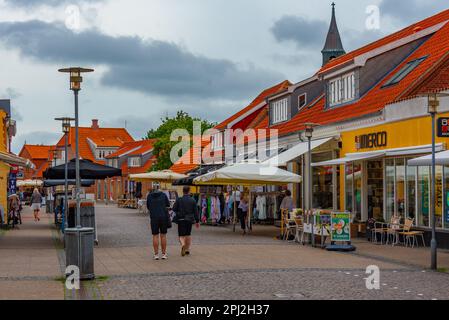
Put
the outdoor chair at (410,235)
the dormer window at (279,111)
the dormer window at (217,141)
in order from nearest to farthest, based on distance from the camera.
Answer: the outdoor chair at (410,235), the dormer window at (279,111), the dormer window at (217,141)

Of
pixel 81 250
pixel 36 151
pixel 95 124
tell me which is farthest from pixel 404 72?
pixel 36 151

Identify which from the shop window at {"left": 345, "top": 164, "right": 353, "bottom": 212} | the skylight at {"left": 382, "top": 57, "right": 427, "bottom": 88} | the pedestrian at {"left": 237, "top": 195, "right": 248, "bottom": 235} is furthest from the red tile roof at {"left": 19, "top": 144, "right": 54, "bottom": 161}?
the skylight at {"left": 382, "top": 57, "right": 427, "bottom": 88}

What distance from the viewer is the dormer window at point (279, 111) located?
117 feet

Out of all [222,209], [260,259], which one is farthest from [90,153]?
[260,259]

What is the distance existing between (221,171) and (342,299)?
13743mm

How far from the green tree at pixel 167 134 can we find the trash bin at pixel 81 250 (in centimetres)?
5210

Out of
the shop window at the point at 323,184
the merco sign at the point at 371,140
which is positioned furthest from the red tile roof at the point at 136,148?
the merco sign at the point at 371,140

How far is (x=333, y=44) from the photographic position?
6275 centimetres

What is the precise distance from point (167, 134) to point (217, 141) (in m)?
20.6

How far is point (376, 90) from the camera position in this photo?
25.8m

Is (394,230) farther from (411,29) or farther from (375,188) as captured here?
(411,29)

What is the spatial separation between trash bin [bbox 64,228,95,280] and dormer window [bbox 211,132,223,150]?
110 feet

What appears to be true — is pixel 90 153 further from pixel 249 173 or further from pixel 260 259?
pixel 260 259

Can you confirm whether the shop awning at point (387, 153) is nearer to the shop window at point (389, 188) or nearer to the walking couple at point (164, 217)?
the shop window at point (389, 188)
